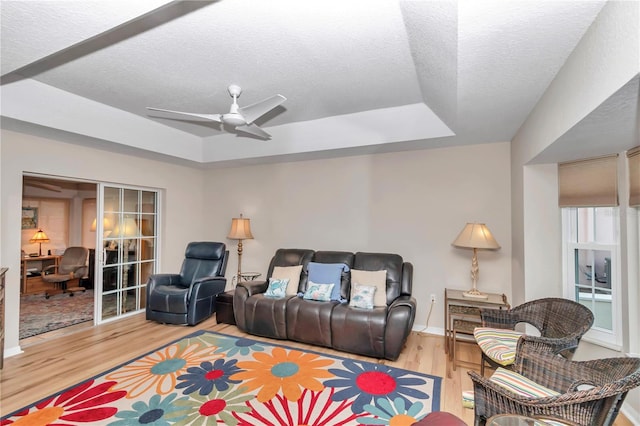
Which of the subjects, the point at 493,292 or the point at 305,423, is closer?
the point at 305,423

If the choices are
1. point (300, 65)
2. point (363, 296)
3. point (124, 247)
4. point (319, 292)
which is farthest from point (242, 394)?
point (124, 247)

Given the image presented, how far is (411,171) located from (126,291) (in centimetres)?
462

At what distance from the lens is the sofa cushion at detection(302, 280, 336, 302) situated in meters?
3.59

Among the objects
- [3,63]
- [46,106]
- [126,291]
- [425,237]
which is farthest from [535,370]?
[126,291]

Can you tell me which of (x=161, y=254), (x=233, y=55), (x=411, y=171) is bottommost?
(x=161, y=254)

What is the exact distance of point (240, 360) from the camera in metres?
3.03

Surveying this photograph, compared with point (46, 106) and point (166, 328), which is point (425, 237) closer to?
point (166, 328)

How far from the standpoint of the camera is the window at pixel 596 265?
2391 mm

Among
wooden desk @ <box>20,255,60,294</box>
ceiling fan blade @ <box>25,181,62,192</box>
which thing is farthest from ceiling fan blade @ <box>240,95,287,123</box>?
ceiling fan blade @ <box>25,181,62,192</box>

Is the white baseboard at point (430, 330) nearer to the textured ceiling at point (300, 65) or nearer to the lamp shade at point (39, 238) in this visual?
the textured ceiling at point (300, 65)

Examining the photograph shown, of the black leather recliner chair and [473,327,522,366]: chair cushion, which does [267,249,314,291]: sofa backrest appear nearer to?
the black leather recliner chair

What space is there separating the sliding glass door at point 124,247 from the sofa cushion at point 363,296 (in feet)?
11.5

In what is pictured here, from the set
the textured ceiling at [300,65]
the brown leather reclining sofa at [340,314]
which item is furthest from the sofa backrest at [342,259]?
the textured ceiling at [300,65]

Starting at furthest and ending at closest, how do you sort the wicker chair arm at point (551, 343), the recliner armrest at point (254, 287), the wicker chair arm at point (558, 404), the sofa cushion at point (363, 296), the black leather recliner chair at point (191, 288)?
1. the black leather recliner chair at point (191, 288)
2. the recliner armrest at point (254, 287)
3. the sofa cushion at point (363, 296)
4. the wicker chair arm at point (551, 343)
5. the wicker chair arm at point (558, 404)
